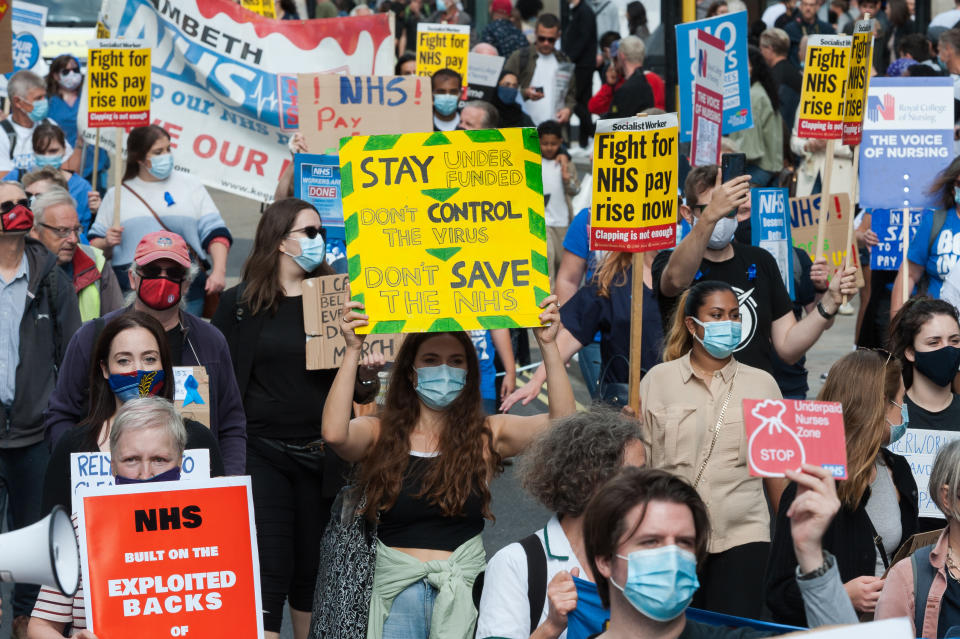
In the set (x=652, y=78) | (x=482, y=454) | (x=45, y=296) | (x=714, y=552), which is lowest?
(x=714, y=552)

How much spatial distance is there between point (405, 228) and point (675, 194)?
149 centimetres

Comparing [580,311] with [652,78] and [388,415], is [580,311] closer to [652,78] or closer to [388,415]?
[388,415]

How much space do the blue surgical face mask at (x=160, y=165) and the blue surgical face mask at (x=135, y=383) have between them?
4066mm

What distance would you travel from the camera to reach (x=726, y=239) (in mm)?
6605

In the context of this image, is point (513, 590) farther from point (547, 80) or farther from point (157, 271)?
point (547, 80)

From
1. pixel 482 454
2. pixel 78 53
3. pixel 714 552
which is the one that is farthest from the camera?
pixel 78 53

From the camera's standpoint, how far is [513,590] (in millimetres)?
4102

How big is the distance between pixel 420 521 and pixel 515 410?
6.09 metres

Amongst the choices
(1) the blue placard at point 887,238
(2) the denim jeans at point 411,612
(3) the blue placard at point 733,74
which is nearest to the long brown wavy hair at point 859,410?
(2) the denim jeans at point 411,612

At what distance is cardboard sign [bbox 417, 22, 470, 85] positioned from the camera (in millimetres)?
13125

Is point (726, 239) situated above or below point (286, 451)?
above

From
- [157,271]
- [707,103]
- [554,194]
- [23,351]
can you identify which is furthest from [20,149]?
[157,271]

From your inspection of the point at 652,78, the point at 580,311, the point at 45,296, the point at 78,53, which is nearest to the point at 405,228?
the point at 580,311

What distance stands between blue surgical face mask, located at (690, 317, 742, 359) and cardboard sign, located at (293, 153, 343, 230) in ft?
10.7
